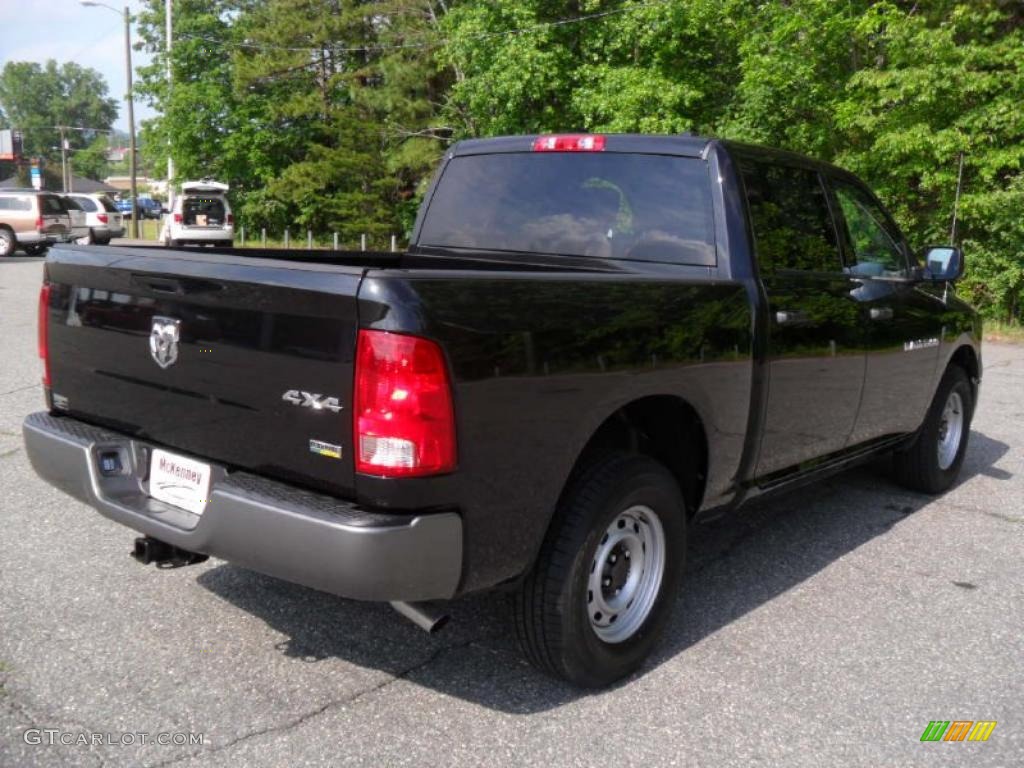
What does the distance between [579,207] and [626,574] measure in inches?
65.6

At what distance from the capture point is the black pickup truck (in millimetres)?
2512

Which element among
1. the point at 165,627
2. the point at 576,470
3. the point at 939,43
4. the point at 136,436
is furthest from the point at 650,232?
the point at 939,43

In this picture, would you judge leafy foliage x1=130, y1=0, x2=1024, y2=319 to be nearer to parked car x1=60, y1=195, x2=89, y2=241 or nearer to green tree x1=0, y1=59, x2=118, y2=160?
parked car x1=60, y1=195, x2=89, y2=241

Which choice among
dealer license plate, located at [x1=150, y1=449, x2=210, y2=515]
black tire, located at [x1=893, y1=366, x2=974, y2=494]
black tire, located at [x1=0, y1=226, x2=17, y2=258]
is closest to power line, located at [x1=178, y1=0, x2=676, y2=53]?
black tire, located at [x1=0, y1=226, x2=17, y2=258]

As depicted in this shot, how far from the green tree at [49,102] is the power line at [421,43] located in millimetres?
115739

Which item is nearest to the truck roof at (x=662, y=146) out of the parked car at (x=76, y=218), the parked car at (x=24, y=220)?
the parked car at (x=24, y=220)

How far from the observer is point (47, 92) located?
485ft

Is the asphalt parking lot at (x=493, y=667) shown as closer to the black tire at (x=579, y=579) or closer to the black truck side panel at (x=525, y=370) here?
the black tire at (x=579, y=579)

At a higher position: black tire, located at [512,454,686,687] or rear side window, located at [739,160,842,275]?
rear side window, located at [739,160,842,275]

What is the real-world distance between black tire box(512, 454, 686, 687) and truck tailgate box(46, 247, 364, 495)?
2.52ft

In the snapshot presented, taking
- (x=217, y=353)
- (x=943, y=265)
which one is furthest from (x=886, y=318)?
(x=217, y=353)

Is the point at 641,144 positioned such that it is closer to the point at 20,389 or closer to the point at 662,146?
the point at 662,146

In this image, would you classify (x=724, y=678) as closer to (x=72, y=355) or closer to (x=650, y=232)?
(x=650, y=232)

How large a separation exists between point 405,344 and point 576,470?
3.02 feet
